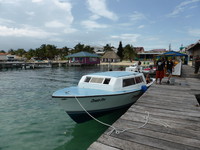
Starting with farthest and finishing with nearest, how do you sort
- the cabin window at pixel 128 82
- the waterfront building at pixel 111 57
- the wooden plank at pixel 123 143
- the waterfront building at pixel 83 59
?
the waterfront building at pixel 111 57, the waterfront building at pixel 83 59, the cabin window at pixel 128 82, the wooden plank at pixel 123 143

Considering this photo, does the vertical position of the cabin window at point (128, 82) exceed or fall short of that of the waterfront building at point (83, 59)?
it falls short

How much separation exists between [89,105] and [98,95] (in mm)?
803

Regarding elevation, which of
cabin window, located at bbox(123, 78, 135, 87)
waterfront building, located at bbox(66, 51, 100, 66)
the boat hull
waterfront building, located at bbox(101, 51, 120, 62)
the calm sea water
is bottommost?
the calm sea water

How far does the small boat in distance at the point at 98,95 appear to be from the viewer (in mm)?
7906

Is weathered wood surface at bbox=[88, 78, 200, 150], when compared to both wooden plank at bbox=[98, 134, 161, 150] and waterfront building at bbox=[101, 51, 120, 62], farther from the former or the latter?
waterfront building at bbox=[101, 51, 120, 62]

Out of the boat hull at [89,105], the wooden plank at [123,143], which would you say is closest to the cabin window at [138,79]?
the boat hull at [89,105]

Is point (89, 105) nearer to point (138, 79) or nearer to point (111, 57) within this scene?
point (138, 79)

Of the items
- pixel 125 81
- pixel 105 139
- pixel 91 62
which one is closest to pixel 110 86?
pixel 125 81

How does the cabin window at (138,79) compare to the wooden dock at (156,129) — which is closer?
the wooden dock at (156,129)

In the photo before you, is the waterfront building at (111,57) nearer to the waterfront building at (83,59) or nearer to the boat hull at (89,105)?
the waterfront building at (83,59)

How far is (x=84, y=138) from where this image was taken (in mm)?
8023

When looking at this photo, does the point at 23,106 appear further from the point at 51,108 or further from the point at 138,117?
the point at 138,117

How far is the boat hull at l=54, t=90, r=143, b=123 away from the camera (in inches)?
309

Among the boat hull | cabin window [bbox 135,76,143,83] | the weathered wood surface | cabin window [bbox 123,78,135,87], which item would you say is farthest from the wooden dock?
cabin window [bbox 135,76,143,83]
